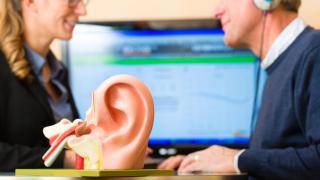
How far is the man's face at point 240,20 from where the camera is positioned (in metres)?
1.83

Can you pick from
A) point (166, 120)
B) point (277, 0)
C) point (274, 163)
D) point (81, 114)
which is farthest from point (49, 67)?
point (274, 163)

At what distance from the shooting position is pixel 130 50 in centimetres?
224

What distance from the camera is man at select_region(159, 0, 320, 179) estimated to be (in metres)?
1.46

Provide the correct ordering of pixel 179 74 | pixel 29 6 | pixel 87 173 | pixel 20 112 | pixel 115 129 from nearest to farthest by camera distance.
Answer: pixel 87 173, pixel 115 129, pixel 20 112, pixel 29 6, pixel 179 74

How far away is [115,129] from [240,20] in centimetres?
93

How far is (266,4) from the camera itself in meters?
1.73

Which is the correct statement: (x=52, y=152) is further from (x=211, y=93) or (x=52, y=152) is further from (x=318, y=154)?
(x=211, y=93)

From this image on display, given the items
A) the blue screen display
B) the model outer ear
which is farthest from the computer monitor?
the model outer ear

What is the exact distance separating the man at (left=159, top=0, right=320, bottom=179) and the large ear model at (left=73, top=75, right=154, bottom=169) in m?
0.53

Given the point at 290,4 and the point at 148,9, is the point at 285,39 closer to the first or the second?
the point at 290,4

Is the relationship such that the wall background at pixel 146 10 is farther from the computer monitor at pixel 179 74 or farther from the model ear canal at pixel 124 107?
the model ear canal at pixel 124 107

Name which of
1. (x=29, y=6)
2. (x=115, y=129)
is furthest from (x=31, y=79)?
(x=115, y=129)

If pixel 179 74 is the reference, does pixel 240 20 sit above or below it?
above

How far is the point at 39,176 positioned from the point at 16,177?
35mm
